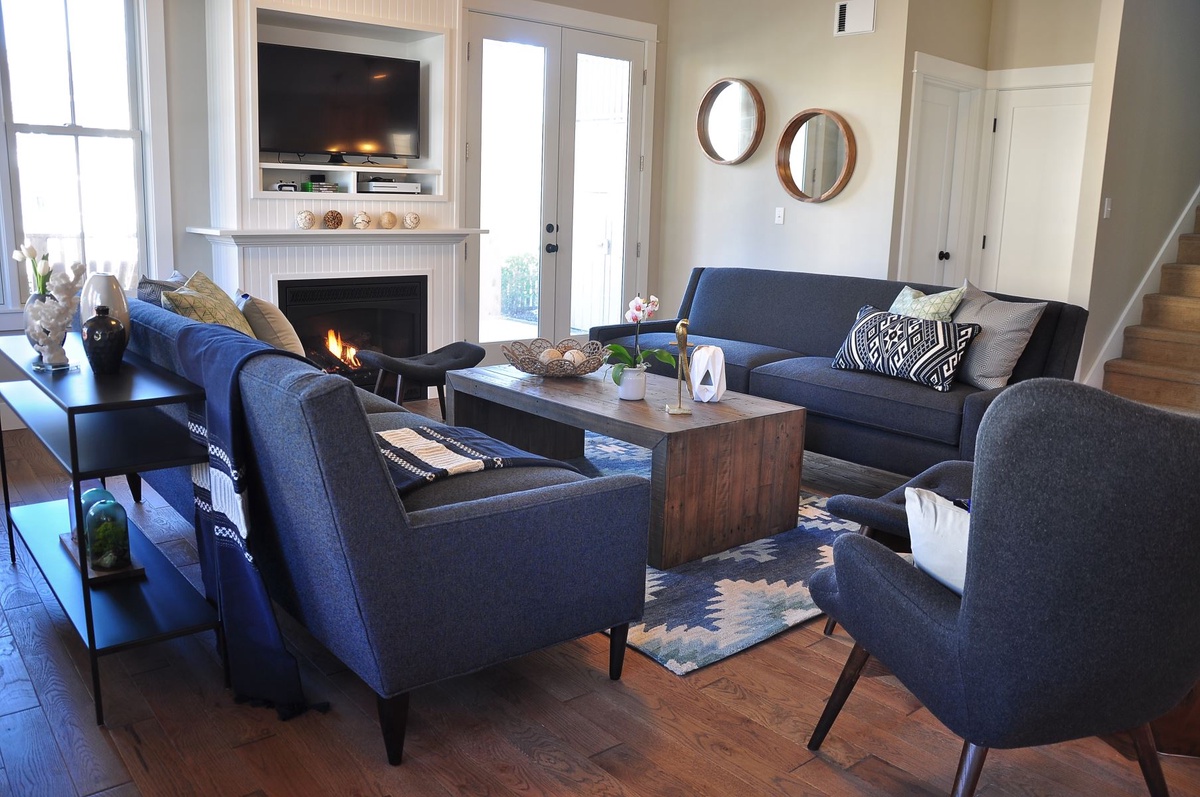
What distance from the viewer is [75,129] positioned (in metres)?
4.95

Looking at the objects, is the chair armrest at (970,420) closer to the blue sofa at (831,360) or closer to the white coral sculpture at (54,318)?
the blue sofa at (831,360)

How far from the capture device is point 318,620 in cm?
228

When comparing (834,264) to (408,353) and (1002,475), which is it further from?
(1002,475)

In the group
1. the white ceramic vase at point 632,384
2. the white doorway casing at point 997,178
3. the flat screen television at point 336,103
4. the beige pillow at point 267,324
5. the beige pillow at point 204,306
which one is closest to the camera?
the beige pillow at point 204,306

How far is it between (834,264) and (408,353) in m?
2.76

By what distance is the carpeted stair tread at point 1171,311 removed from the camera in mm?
6391

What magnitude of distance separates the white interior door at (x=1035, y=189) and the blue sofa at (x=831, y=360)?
2.29 metres

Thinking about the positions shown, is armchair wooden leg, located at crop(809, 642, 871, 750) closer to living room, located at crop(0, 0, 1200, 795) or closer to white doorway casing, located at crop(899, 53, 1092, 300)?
living room, located at crop(0, 0, 1200, 795)

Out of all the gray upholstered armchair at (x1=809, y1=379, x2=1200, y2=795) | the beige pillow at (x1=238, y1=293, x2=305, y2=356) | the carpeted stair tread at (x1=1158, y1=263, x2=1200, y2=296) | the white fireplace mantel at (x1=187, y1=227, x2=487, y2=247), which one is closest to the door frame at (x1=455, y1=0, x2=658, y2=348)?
the white fireplace mantel at (x1=187, y1=227, x2=487, y2=247)

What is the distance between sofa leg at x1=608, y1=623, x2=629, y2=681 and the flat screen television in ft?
12.0

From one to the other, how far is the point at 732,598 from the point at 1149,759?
4.50ft

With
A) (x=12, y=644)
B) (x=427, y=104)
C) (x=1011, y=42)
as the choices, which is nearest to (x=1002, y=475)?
(x=12, y=644)

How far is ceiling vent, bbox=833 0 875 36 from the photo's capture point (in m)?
5.98

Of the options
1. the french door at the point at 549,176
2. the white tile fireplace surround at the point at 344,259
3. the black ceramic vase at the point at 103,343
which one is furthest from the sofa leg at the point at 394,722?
the french door at the point at 549,176
